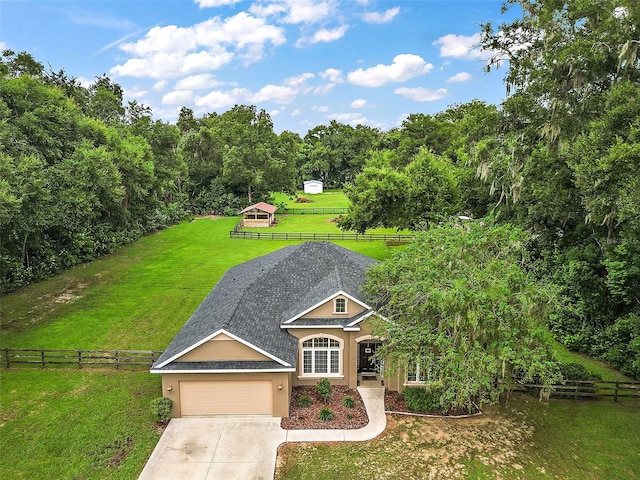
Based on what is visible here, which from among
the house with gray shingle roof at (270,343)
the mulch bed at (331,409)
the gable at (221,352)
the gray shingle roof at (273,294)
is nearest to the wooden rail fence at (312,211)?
the gray shingle roof at (273,294)

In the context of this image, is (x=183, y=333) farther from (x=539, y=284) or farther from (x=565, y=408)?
(x=565, y=408)

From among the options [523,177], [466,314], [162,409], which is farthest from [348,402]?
[523,177]

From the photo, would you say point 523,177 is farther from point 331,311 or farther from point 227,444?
point 227,444

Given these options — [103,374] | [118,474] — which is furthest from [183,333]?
[118,474]

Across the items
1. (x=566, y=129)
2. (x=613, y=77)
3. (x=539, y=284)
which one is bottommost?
(x=539, y=284)

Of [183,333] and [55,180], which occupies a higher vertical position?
[55,180]
